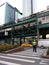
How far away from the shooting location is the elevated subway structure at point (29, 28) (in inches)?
2275

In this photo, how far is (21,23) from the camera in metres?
67.6

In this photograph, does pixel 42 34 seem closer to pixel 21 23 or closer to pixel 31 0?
pixel 21 23

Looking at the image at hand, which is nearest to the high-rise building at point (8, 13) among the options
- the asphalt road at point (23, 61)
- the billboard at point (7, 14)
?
the billboard at point (7, 14)

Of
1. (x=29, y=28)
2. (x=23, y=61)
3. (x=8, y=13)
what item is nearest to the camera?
(x=23, y=61)

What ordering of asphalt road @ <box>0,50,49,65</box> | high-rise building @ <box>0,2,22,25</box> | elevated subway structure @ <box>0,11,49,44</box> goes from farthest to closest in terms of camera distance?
high-rise building @ <box>0,2,22,25</box> < elevated subway structure @ <box>0,11,49,44</box> < asphalt road @ <box>0,50,49,65</box>

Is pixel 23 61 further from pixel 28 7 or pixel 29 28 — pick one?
pixel 28 7

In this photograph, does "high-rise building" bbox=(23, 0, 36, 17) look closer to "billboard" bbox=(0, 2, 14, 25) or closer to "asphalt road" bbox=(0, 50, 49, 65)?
"billboard" bbox=(0, 2, 14, 25)

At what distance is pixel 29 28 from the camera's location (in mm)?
63281

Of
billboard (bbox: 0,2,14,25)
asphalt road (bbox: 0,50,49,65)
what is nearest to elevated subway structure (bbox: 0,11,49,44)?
billboard (bbox: 0,2,14,25)

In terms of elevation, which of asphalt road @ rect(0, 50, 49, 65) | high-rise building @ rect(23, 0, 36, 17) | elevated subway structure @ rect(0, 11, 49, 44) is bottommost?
asphalt road @ rect(0, 50, 49, 65)

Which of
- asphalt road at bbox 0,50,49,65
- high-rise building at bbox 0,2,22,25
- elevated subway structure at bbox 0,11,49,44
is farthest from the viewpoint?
high-rise building at bbox 0,2,22,25

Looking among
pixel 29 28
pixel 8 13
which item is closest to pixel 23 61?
pixel 29 28

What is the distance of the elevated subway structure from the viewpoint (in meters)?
57.8

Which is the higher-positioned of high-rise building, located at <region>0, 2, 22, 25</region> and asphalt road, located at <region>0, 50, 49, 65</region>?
high-rise building, located at <region>0, 2, 22, 25</region>
